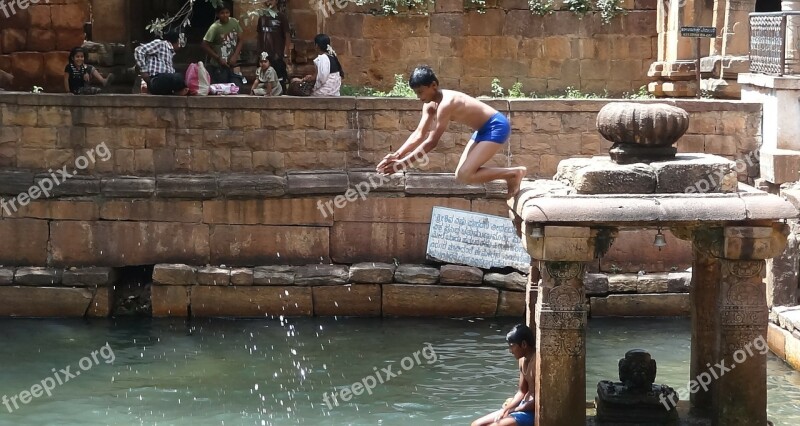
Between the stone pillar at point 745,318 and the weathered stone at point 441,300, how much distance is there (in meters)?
5.86

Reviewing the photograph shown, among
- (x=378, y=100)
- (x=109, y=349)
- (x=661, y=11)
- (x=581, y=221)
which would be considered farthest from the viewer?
(x=661, y=11)

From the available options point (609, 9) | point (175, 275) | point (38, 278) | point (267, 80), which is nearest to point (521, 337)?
point (175, 275)

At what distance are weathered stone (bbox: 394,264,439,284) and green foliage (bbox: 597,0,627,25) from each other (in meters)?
5.29

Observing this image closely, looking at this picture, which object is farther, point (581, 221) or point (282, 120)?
point (282, 120)

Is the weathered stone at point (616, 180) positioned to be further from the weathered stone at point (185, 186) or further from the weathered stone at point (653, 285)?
the weathered stone at point (185, 186)

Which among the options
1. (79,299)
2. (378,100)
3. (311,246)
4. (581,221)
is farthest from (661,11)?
(581,221)

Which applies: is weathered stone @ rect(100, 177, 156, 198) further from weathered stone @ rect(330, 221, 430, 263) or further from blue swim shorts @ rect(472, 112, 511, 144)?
blue swim shorts @ rect(472, 112, 511, 144)

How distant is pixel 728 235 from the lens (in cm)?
783

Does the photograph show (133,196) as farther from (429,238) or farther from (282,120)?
(429,238)

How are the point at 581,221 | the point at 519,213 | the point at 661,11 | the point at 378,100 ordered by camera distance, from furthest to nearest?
the point at 661,11 → the point at 378,100 → the point at 519,213 → the point at 581,221

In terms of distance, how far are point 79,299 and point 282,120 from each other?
119 inches

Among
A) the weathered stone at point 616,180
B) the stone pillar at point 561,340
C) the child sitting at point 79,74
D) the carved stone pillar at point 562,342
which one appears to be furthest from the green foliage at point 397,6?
the carved stone pillar at point 562,342

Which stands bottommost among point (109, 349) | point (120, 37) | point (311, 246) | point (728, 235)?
point (109, 349)

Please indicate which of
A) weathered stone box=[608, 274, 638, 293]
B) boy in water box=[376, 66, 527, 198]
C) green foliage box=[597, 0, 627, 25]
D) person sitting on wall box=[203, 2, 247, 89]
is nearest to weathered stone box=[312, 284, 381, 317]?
weathered stone box=[608, 274, 638, 293]
